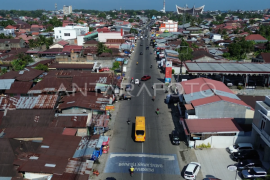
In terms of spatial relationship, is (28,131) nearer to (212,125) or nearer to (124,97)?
(124,97)

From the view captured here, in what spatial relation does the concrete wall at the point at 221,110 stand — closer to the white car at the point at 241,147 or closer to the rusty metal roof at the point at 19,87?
the white car at the point at 241,147

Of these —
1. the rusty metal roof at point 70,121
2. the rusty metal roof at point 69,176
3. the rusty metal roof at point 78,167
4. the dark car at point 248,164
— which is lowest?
the dark car at point 248,164

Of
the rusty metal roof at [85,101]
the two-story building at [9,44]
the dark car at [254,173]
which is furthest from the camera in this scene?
the two-story building at [9,44]

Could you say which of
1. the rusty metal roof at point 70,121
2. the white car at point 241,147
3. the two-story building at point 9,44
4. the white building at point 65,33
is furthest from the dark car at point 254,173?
the white building at point 65,33

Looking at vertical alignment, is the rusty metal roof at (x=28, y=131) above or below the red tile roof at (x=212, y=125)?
below

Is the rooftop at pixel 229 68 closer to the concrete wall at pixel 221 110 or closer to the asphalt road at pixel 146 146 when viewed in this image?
the asphalt road at pixel 146 146

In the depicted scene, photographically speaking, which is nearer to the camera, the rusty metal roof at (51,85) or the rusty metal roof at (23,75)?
the rusty metal roof at (51,85)

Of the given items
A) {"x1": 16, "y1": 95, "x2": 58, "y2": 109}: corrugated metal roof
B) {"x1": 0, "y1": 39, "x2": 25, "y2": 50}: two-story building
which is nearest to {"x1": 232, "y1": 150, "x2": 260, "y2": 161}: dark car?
{"x1": 16, "y1": 95, "x2": 58, "y2": 109}: corrugated metal roof

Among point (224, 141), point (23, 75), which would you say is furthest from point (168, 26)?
point (224, 141)

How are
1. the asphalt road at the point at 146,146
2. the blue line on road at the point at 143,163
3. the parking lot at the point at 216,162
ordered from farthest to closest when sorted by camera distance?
1. the blue line on road at the point at 143,163
2. the asphalt road at the point at 146,146
3. the parking lot at the point at 216,162
